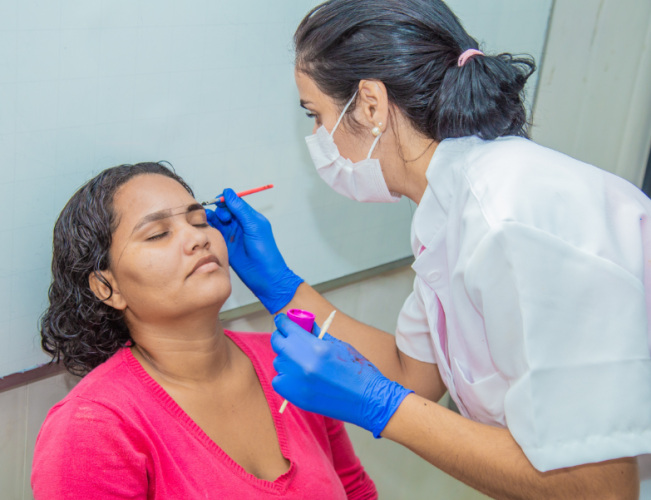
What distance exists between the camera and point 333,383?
1.06 meters

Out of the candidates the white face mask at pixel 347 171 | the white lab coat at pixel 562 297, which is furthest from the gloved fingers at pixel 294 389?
the white face mask at pixel 347 171

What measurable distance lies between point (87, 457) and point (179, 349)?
294mm

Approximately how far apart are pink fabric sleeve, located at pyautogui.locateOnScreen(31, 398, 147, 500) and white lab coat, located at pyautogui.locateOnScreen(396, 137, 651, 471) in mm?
683

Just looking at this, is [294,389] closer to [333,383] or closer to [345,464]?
[333,383]

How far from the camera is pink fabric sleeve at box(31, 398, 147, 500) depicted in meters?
0.97

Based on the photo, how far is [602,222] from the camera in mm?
924

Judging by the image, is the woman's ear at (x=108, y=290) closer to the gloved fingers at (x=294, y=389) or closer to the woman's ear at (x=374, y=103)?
the gloved fingers at (x=294, y=389)

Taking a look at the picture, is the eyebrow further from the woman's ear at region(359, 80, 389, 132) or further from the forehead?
the woman's ear at region(359, 80, 389, 132)

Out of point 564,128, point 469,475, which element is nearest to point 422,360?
point 469,475

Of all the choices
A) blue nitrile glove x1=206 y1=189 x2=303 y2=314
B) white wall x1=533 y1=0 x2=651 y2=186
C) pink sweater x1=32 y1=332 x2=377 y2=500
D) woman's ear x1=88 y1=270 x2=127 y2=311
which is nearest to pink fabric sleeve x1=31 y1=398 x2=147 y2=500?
pink sweater x1=32 y1=332 x2=377 y2=500

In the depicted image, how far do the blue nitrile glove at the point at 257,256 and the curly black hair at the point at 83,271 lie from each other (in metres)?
0.26

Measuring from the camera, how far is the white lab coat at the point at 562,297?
2.89 ft

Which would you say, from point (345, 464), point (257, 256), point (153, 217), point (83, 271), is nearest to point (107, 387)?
point (83, 271)

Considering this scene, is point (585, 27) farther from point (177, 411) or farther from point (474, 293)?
point (177, 411)
